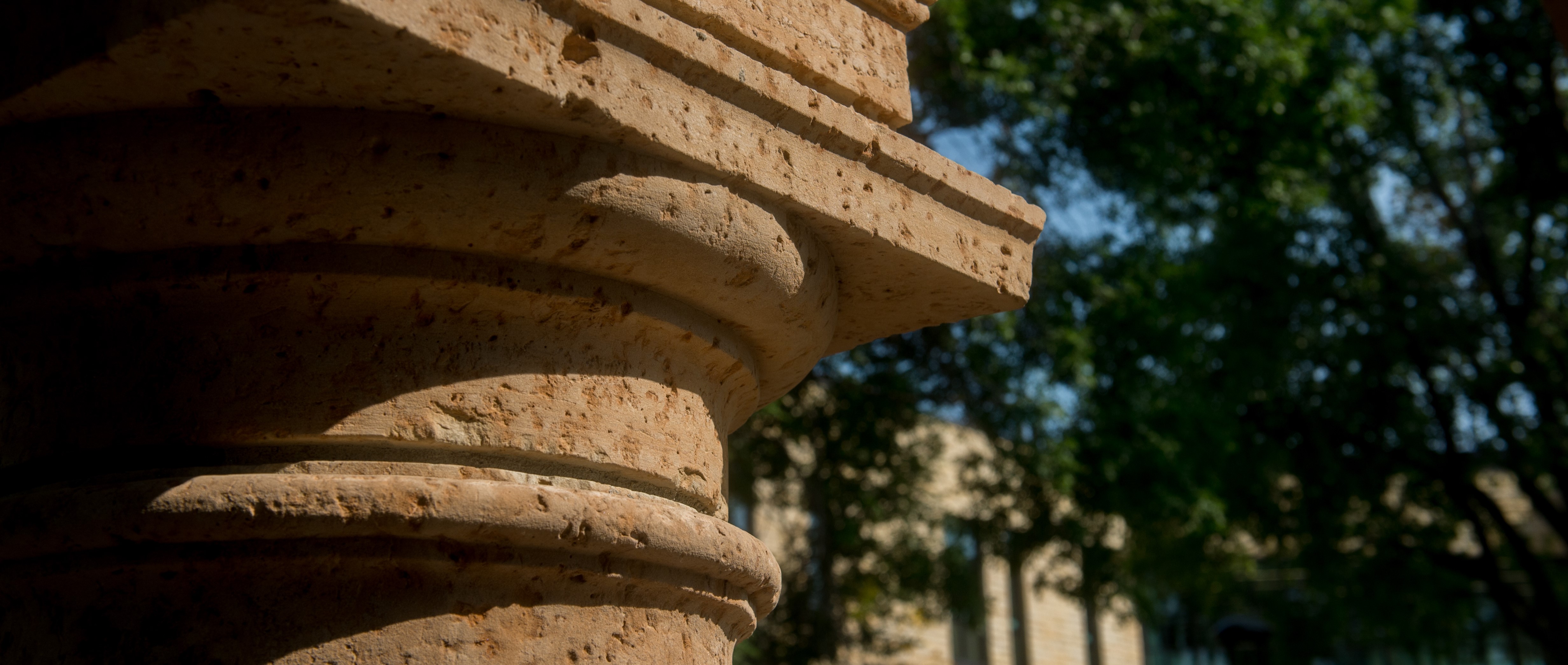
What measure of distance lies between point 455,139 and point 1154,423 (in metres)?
6.44

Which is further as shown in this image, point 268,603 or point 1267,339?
point 1267,339

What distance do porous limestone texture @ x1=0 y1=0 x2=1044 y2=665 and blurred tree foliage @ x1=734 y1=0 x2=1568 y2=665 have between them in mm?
5493

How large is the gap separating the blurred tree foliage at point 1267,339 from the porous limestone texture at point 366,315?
18.0ft

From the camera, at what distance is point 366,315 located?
1.28 meters

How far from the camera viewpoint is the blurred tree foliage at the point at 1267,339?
23.0 feet

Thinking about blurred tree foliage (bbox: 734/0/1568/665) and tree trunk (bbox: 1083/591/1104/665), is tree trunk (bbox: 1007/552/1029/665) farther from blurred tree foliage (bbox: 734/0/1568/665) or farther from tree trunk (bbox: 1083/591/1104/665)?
blurred tree foliage (bbox: 734/0/1568/665)

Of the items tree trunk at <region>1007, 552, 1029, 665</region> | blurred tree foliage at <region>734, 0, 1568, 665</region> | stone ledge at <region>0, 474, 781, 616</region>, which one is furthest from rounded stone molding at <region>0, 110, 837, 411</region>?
tree trunk at <region>1007, 552, 1029, 665</region>

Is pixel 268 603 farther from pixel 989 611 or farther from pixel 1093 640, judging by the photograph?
pixel 1093 640

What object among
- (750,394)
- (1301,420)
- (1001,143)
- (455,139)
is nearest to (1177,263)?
(1001,143)

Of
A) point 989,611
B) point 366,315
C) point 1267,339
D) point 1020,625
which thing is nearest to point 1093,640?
point 1020,625

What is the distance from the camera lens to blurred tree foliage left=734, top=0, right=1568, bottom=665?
700cm

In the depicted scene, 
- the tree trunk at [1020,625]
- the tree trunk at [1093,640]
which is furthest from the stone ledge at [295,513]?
the tree trunk at [1093,640]

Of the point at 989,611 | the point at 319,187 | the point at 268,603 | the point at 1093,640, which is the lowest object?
the point at 268,603

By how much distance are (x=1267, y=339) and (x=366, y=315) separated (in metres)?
9.56
